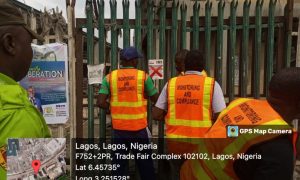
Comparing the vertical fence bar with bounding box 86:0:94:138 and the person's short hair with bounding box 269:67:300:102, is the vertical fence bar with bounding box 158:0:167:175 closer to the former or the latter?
the vertical fence bar with bounding box 86:0:94:138

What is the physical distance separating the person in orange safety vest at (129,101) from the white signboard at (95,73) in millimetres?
234

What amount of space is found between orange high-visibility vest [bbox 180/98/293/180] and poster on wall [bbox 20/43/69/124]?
2225 millimetres

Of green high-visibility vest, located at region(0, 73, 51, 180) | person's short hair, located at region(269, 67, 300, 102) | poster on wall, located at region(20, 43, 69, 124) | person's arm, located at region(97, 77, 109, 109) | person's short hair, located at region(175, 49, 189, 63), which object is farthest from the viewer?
person's arm, located at region(97, 77, 109, 109)

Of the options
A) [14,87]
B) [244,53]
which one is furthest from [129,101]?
[14,87]

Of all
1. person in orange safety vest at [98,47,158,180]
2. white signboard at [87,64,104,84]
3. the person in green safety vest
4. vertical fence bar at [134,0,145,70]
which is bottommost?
person in orange safety vest at [98,47,158,180]

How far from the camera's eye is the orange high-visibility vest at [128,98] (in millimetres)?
4164

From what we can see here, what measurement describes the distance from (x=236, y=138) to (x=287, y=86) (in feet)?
1.23

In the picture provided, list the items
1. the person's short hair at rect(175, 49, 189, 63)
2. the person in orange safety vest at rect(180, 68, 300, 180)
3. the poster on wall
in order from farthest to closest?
1. the person's short hair at rect(175, 49, 189, 63)
2. the poster on wall
3. the person in orange safety vest at rect(180, 68, 300, 180)

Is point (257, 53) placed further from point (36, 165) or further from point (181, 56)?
point (36, 165)

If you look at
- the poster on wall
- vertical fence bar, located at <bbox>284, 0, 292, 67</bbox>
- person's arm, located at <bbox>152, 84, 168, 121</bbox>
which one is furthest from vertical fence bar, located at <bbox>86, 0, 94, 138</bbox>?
vertical fence bar, located at <bbox>284, 0, 292, 67</bbox>

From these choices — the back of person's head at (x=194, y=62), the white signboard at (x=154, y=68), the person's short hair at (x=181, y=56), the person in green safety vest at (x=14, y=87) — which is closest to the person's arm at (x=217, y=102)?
the back of person's head at (x=194, y=62)

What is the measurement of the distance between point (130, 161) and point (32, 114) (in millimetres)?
3936

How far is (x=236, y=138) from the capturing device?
1.73 meters

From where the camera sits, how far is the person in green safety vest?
1.03m
